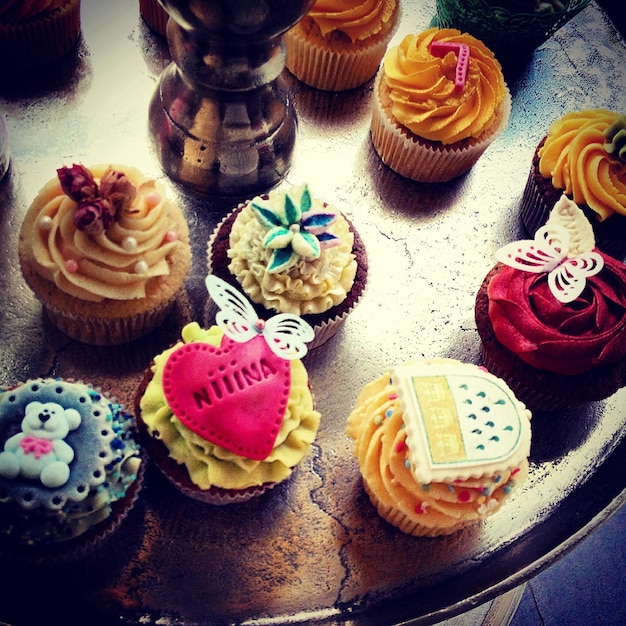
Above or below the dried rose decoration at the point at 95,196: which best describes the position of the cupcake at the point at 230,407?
below

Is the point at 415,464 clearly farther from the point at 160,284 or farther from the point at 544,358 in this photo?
the point at 160,284

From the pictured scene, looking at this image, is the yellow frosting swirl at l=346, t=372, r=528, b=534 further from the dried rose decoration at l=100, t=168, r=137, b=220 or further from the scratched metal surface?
the dried rose decoration at l=100, t=168, r=137, b=220

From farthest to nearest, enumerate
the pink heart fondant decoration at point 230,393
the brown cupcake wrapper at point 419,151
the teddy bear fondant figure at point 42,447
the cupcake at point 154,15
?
the cupcake at point 154,15 → the brown cupcake wrapper at point 419,151 → the pink heart fondant decoration at point 230,393 → the teddy bear fondant figure at point 42,447

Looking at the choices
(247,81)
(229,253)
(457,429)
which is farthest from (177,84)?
(457,429)

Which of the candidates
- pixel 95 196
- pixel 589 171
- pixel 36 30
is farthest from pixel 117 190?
pixel 589 171

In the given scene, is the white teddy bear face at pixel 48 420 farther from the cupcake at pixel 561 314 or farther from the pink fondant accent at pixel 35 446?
the cupcake at pixel 561 314

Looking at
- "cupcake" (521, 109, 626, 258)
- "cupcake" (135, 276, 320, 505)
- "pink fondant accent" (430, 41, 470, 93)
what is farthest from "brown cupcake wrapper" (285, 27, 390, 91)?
"cupcake" (135, 276, 320, 505)

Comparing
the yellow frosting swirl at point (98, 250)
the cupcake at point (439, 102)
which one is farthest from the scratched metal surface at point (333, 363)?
the yellow frosting swirl at point (98, 250)

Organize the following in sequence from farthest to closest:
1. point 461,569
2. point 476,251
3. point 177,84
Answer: point 476,251 → point 177,84 → point 461,569

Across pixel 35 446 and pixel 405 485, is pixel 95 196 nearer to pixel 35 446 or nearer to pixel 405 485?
pixel 35 446
